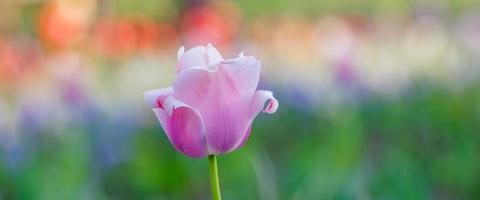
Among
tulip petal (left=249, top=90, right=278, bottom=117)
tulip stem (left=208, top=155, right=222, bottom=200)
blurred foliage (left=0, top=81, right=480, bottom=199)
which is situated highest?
tulip petal (left=249, top=90, right=278, bottom=117)

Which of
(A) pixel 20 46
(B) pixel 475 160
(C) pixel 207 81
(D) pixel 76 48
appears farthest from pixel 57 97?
(C) pixel 207 81

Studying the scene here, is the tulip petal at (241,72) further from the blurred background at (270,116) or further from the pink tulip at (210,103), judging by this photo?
the blurred background at (270,116)

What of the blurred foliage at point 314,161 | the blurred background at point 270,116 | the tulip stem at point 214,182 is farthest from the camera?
the blurred background at point 270,116

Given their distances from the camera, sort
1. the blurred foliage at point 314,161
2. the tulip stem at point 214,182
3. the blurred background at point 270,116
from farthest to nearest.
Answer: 1. the blurred background at point 270,116
2. the blurred foliage at point 314,161
3. the tulip stem at point 214,182

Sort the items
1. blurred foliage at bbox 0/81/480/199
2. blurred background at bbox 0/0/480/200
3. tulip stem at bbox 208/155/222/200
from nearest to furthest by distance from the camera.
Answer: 1. tulip stem at bbox 208/155/222/200
2. blurred foliage at bbox 0/81/480/199
3. blurred background at bbox 0/0/480/200

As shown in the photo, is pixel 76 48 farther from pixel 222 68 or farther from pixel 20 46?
pixel 222 68

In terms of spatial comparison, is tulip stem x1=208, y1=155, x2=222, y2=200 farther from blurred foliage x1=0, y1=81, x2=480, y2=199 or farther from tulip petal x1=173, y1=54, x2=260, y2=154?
blurred foliage x1=0, y1=81, x2=480, y2=199

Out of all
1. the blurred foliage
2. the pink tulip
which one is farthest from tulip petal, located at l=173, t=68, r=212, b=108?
the blurred foliage

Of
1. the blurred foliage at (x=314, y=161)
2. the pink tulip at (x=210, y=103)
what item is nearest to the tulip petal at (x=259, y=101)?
the pink tulip at (x=210, y=103)

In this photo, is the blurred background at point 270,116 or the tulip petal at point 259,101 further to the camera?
the blurred background at point 270,116
